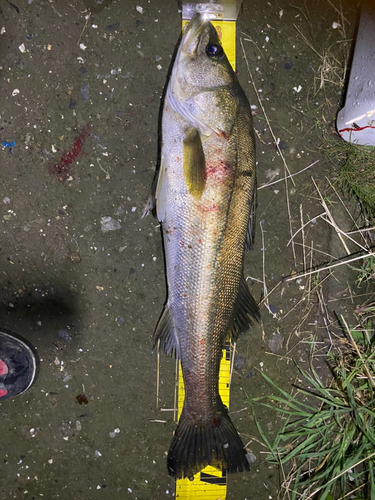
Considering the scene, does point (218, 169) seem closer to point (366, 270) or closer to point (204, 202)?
point (204, 202)

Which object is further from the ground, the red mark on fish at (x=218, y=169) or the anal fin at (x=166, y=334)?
the red mark on fish at (x=218, y=169)

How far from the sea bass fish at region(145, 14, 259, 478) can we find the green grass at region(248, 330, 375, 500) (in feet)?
2.94

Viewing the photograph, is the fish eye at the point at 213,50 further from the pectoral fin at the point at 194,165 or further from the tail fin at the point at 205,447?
the tail fin at the point at 205,447

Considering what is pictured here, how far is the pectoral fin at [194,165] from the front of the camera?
201cm

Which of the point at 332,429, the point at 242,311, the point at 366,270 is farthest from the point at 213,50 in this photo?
the point at 332,429

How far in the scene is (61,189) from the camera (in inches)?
99.3

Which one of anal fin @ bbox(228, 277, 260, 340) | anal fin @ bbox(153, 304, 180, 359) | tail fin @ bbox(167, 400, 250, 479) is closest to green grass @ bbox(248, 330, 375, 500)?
tail fin @ bbox(167, 400, 250, 479)

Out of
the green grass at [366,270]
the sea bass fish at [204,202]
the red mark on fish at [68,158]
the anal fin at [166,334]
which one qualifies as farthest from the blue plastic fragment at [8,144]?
the green grass at [366,270]

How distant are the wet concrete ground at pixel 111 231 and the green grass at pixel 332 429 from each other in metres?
0.14

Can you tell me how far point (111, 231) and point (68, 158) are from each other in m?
0.68

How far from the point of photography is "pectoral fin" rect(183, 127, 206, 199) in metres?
2.01

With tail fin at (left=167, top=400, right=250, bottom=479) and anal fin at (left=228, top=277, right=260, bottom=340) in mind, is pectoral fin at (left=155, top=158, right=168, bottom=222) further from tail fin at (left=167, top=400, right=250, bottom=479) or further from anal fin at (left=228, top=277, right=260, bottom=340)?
tail fin at (left=167, top=400, right=250, bottom=479)

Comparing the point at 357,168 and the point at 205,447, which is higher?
the point at 357,168

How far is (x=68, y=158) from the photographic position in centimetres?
251
